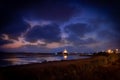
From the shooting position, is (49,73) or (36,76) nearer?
(36,76)

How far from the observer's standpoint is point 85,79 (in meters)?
17.6

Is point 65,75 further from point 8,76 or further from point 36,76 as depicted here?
point 8,76

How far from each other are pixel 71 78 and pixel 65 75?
1.71 feet

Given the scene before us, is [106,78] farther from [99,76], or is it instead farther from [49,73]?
[49,73]

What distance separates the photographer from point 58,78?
15.8 m

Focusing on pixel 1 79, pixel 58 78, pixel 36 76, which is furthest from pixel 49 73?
pixel 1 79

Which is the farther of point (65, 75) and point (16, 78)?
point (65, 75)

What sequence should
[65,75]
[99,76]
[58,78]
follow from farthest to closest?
[99,76] < [65,75] < [58,78]

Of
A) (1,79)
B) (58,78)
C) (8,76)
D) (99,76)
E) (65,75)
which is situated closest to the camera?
(1,79)

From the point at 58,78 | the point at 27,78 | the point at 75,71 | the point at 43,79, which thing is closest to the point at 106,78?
the point at 75,71

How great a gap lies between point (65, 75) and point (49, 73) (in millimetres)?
1435

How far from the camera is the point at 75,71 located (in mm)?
19016

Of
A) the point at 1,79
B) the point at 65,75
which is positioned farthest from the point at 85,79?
the point at 1,79

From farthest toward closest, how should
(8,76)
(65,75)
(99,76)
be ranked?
(99,76) → (65,75) → (8,76)
